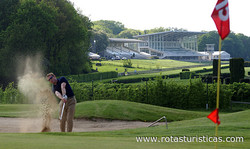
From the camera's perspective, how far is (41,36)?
159 ft

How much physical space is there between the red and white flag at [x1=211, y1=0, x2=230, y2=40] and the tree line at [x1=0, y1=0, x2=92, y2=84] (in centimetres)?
4228

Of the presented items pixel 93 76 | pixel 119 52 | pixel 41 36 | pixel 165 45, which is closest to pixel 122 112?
pixel 41 36

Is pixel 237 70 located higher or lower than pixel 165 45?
lower

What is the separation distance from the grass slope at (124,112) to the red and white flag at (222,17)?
12.4m

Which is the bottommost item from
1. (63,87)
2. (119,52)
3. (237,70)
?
(63,87)

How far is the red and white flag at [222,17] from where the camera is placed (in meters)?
5.65

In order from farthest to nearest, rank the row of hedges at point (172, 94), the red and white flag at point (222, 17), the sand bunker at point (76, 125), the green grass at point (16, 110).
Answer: the row of hedges at point (172, 94) < the green grass at point (16, 110) < the sand bunker at point (76, 125) < the red and white flag at point (222, 17)

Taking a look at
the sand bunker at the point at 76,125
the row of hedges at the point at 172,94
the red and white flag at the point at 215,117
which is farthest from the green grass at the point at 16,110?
the red and white flag at the point at 215,117

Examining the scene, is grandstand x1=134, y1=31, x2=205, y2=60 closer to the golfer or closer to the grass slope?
the grass slope

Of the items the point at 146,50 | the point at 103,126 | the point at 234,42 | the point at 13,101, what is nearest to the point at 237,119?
the point at 103,126

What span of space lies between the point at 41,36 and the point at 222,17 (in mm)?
45072

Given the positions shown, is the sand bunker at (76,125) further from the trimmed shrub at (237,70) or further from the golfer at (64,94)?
the trimmed shrub at (237,70)

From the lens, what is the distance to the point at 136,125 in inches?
650

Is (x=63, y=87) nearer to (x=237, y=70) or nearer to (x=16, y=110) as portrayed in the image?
(x=16, y=110)
